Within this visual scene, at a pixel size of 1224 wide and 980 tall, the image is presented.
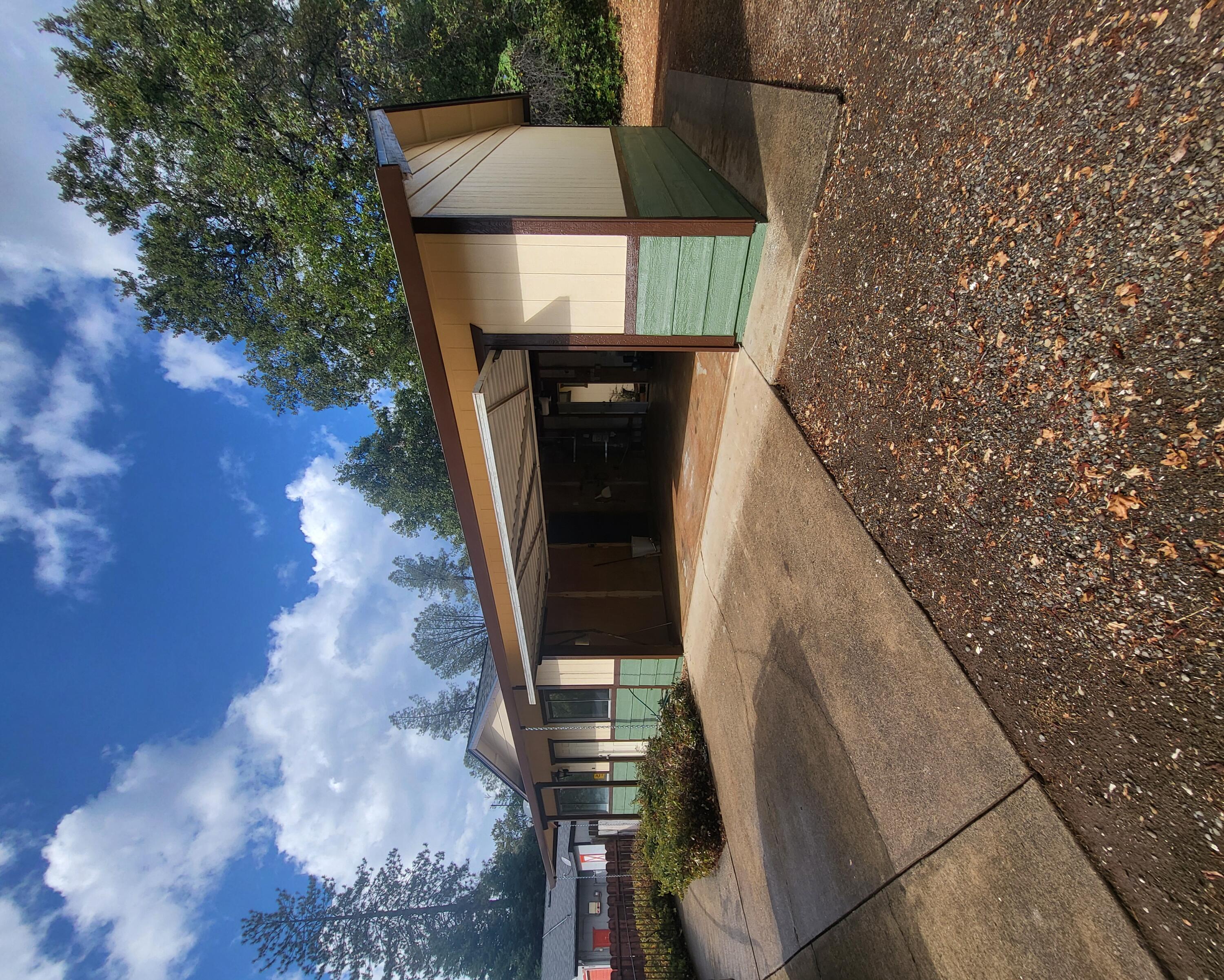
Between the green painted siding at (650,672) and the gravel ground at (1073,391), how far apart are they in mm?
6094

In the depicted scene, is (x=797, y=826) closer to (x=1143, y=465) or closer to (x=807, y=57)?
(x=1143, y=465)

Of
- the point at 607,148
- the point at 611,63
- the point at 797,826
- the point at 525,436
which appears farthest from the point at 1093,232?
the point at 611,63

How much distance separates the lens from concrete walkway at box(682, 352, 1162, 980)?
84.5 inches

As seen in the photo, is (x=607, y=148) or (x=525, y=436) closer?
(x=525, y=436)

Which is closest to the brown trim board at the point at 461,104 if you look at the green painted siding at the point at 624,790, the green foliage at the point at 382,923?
the green painted siding at the point at 624,790

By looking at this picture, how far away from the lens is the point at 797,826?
4.37 meters

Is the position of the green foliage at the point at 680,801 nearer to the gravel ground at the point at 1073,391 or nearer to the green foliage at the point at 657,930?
the green foliage at the point at 657,930

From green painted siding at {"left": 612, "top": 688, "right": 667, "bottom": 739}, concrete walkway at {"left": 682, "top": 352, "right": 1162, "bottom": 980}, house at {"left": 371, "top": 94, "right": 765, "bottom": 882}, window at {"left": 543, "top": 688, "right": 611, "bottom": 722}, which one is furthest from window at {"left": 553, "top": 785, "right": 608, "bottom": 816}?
concrete walkway at {"left": 682, "top": 352, "right": 1162, "bottom": 980}

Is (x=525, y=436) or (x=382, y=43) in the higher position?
(x=382, y=43)

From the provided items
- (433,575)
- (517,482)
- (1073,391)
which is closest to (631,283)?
(517,482)

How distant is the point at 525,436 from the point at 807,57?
484 centimetres

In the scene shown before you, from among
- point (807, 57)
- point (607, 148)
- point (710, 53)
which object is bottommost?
point (807, 57)

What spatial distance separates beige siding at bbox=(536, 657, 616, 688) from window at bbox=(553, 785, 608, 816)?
3.52 metres

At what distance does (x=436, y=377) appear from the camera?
4750 millimetres
